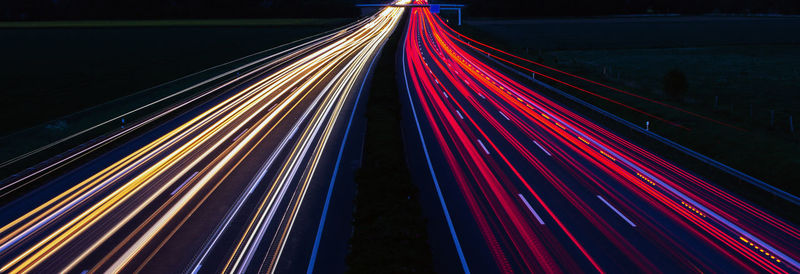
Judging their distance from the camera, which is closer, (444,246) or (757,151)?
(444,246)

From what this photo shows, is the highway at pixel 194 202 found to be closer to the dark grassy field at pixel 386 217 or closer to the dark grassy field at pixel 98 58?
the dark grassy field at pixel 386 217

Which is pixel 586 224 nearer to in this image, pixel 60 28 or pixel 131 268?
pixel 131 268

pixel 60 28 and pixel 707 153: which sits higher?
pixel 60 28

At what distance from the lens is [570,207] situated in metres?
17.6

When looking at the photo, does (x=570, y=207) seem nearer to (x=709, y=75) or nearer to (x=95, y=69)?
(x=709, y=75)

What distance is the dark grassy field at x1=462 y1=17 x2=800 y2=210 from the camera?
76.0ft

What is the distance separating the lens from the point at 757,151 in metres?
23.1

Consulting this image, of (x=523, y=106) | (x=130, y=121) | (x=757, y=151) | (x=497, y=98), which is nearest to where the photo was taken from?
(x=757, y=151)

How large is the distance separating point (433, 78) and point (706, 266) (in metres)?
33.6

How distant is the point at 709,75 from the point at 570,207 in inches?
1531

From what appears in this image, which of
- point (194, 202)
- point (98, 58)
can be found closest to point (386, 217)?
point (194, 202)

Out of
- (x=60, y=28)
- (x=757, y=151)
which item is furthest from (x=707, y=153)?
(x=60, y=28)

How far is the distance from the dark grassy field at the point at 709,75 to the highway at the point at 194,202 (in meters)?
16.3

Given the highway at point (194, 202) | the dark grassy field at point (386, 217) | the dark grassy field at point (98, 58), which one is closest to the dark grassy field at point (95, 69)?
→ the dark grassy field at point (98, 58)
